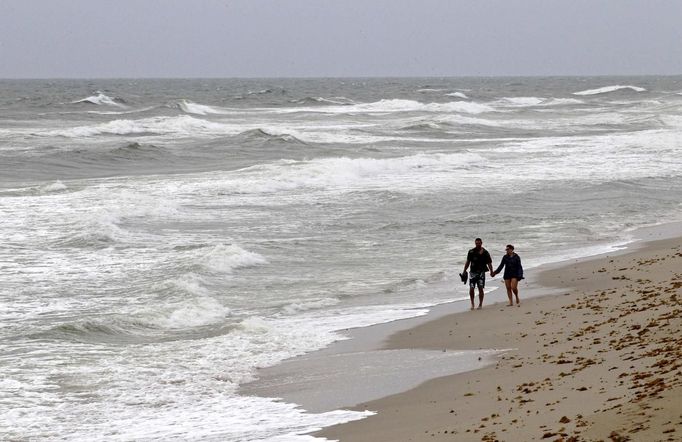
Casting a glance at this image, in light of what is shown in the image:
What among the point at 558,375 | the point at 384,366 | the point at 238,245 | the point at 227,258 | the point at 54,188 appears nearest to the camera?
the point at 558,375

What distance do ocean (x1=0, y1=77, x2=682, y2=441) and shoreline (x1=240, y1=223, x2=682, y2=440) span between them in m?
0.31

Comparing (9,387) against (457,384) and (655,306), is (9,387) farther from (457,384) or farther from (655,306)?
(655,306)

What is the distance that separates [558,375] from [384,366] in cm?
262

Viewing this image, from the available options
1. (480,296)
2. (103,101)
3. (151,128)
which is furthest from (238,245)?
(103,101)

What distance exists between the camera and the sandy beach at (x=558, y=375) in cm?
805

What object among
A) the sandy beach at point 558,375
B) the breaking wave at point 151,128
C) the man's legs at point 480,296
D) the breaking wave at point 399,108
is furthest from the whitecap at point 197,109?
the sandy beach at point 558,375

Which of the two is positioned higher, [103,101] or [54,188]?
[103,101]

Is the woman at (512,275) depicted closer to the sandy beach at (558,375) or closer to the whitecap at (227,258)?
the sandy beach at (558,375)

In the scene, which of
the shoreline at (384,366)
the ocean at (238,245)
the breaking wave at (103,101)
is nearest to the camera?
the shoreline at (384,366)

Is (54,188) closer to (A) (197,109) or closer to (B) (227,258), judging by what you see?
(B) (227,258)

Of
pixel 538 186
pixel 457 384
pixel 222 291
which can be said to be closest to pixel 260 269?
pixel 222 291

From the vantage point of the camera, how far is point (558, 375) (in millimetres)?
10242

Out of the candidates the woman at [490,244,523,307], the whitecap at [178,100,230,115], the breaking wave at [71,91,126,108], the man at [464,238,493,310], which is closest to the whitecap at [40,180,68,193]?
the man at [464,238,493,310]

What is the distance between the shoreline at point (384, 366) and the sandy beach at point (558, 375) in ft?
0.14
